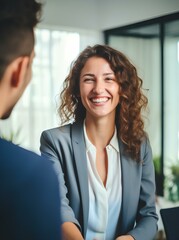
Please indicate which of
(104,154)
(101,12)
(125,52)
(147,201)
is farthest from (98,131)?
(101,12)

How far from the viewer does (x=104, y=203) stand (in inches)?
57.0

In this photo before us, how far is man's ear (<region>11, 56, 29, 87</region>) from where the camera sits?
2.30ft

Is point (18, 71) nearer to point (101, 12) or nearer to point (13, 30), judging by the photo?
point (13, 30)

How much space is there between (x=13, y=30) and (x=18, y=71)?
0.07 metres

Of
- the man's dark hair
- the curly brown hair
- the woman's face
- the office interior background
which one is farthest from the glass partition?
the man's dark hair

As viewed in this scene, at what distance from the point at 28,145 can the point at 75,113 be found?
281cm

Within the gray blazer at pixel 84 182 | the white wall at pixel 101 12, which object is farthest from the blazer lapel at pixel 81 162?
the white wall at pixel 101 12

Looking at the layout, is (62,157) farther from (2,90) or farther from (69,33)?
(69,33)

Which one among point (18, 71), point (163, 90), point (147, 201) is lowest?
point (147, 201)

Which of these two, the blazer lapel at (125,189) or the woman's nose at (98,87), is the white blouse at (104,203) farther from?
the woman's nose at (98,87)

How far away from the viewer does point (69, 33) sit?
14.8 feet

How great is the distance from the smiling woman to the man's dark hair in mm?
780

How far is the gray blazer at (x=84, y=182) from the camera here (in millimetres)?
1448

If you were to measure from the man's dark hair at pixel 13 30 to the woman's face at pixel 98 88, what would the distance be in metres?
0.83
